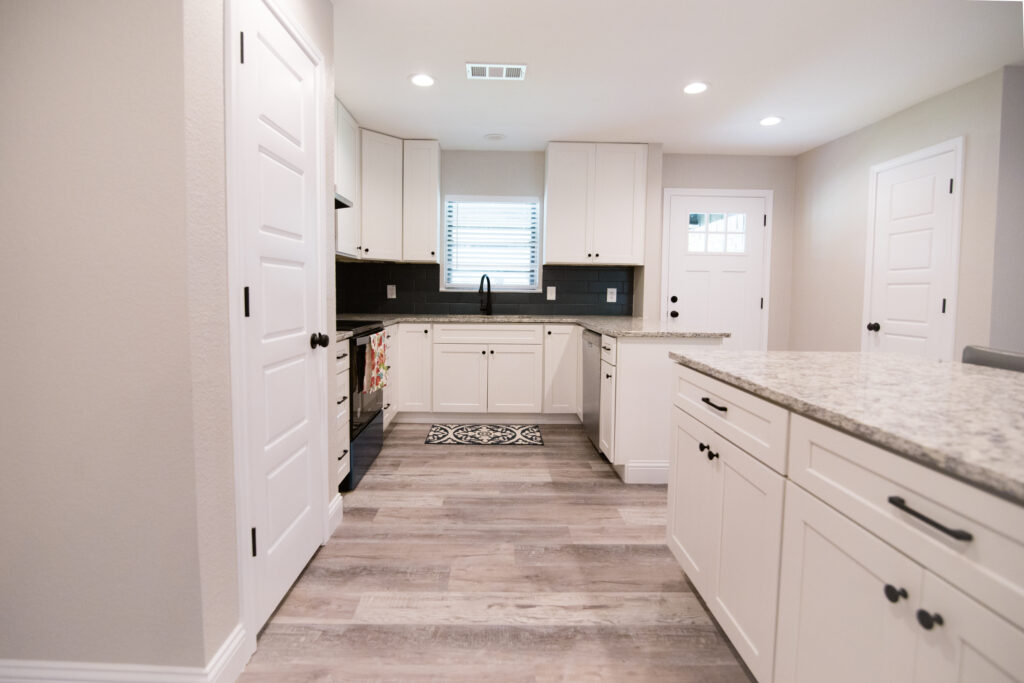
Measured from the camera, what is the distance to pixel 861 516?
0.89 meters

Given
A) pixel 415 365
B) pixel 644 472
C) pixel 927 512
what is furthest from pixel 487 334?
pixel 927 512

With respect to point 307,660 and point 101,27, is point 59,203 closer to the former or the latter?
point 101,27

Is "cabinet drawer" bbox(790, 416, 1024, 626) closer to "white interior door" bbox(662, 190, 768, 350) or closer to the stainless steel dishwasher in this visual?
the stainless steel dishwasher

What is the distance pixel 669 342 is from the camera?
2.87m

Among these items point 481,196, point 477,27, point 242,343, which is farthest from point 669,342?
point 481,196

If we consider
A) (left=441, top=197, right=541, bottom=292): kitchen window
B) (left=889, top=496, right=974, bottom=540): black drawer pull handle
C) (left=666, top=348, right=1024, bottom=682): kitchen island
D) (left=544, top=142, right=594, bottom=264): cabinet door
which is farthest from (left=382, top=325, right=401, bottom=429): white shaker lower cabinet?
(left=889, top=496, right=974, bottom=540): black drawer pull handle

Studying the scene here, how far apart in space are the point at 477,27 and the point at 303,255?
1544 mm

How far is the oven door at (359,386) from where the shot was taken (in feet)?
8.94

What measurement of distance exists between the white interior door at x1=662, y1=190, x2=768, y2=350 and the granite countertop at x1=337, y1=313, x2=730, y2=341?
35 cm

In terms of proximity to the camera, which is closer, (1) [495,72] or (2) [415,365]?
(1) [495,72]

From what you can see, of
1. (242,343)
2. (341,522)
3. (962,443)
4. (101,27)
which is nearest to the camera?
(962,443)

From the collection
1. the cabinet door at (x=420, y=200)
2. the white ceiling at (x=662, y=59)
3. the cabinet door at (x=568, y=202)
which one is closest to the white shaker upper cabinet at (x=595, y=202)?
the cabinet door at (x=568, y=202)

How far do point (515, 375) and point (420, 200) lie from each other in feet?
5.78

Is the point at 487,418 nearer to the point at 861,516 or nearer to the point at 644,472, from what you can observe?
the point at 644,472
